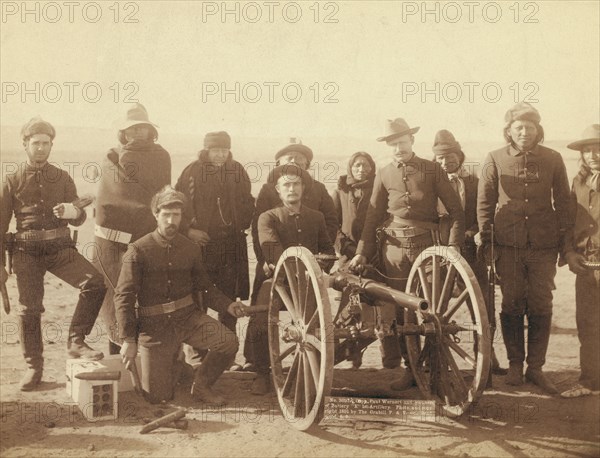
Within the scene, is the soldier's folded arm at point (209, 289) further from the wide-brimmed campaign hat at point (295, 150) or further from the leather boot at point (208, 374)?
the wide-brimmed campaign hat at point (295, 150)

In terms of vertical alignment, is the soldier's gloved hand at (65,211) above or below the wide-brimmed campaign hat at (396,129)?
below

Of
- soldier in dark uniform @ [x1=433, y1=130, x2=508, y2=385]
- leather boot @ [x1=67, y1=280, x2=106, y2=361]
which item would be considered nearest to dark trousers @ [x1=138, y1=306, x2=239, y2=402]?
leather boot @ [x1=67, y1=280, x2=106, y2=361]

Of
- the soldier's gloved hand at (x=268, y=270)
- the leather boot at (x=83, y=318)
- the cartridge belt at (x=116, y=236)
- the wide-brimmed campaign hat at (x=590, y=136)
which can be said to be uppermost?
the wide-brimmed campaign hat at (x=590, y=136)

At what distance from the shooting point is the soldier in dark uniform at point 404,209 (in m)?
5.54

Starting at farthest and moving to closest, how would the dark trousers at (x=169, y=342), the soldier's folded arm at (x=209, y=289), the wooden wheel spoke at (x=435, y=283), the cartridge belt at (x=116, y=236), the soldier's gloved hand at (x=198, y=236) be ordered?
the soldier's gloved hand at (x=198, y=236) < the cartridge belt at (x=116, y=236) < the soldier's folded arm at (x=209, y=289) < the dark trousers at (x=169, y=342) < the wooden wheel spoke at (x=435, y=283)

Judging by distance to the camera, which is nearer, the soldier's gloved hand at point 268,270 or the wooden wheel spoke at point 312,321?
the wooden wheel spoke at point 312,321

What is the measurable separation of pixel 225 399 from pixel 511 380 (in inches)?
95.2

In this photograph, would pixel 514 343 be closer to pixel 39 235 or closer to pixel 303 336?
pixel 303 336

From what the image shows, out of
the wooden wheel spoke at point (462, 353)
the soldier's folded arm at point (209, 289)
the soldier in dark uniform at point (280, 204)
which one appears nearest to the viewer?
the wooden wheel spoke at point (462, 353)

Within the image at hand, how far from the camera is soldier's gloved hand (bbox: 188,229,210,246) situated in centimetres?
578

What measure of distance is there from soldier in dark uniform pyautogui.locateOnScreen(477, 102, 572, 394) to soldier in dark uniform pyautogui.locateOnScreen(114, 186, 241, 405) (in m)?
2.40

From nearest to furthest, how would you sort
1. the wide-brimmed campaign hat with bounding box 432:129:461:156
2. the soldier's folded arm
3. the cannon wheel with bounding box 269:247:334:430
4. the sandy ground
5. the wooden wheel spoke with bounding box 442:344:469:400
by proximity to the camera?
the cannon wheel with bounding box 269:247:334:430 → the sandy ground → the wooden wheel spoke with bounding box 442:344:469:400 → the soldier's folded arm → the wide-brimmed campaign hat with bounding box 432:129:461:156

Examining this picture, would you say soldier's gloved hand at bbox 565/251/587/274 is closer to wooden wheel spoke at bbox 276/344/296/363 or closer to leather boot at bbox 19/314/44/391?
wooden wheel spoke at bbox 276/344/296/363

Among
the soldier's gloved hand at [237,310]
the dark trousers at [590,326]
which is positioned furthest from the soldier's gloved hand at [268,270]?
the dark trousers at [590,326]
